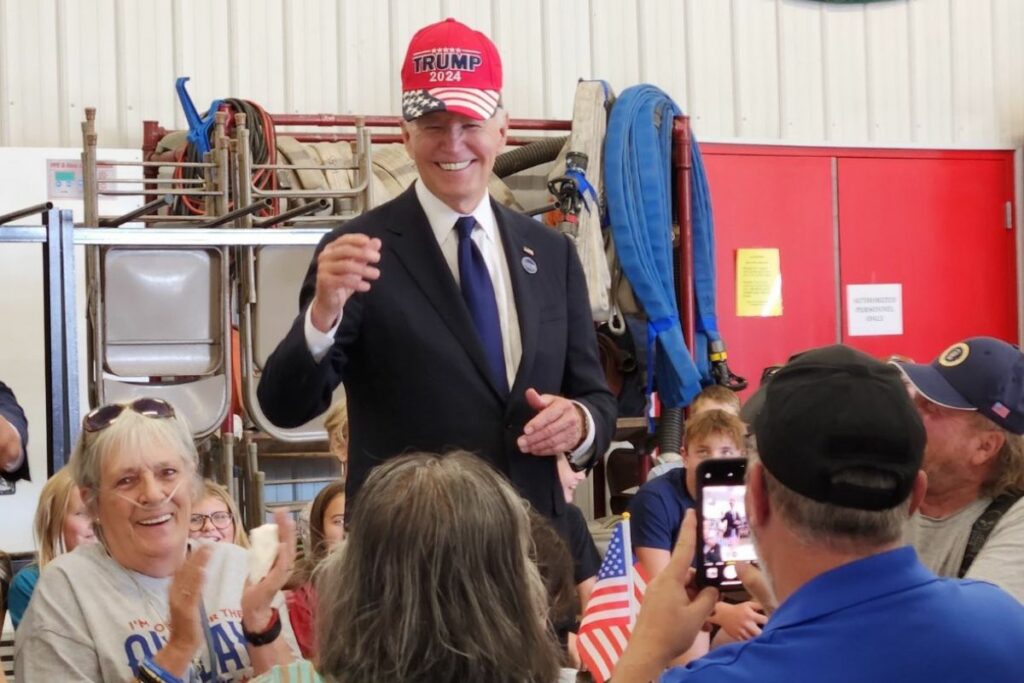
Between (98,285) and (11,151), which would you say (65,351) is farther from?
(11,151)

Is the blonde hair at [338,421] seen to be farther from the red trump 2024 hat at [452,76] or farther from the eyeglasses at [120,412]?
the red trump 2024 hat at [452,76]

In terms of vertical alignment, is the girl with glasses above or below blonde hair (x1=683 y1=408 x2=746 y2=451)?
below

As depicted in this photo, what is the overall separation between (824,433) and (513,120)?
18.5 feet

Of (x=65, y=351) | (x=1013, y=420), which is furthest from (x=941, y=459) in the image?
(x=65, y=351)

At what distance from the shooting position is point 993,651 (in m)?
1.40

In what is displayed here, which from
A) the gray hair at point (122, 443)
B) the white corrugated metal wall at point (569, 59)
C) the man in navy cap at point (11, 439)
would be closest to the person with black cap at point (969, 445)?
the gray hair at point (122, 443)

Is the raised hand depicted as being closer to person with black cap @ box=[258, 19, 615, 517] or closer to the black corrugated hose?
person with black cap @ box=[258, 19, 615, 517]

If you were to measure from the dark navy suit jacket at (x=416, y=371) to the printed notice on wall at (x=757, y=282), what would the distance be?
5.29 m

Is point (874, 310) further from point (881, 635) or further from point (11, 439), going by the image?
point (881, 635)

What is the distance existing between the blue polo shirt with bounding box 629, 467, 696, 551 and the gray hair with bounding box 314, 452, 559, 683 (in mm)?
2308

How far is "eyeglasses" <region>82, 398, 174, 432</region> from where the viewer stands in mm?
2564

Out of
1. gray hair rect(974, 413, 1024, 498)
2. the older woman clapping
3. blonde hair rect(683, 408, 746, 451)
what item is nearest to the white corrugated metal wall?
blonde hair rect(683, 408, 746, 451)

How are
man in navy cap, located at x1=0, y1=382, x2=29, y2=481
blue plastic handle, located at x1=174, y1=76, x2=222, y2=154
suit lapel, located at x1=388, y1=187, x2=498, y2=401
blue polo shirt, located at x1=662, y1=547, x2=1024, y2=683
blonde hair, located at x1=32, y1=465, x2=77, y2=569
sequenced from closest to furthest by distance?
blue polo shirt, located at x1=662, y1=547, x2=1024, y2=683 → suit lapel, located at x1=388, y1=187, x2=498, y2=401 → blonde hair, located at x1=32, y1=465, x2=77, y2=569 → man in navy cap, located at x1=0, y1=382, x2=29, y2=481 → blue plastic handle, located at x1=174, y1=76, x2=222, y2=154

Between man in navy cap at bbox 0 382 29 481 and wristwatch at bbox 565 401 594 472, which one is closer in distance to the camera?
wristwatch at bbox 565 401 594 472
